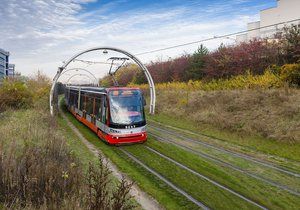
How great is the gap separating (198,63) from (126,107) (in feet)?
73.6

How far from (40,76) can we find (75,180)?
192ft

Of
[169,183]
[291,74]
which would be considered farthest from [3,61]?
[169,183]

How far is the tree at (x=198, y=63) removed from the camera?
37.6 m

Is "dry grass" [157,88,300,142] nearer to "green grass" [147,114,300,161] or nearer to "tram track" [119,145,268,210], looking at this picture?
"green grass" [147,114,300,161]

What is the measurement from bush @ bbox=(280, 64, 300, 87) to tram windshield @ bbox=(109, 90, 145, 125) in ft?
40.9

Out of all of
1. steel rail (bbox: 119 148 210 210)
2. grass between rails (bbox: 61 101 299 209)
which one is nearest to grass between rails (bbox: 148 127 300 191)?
grass between rails (bbox: 61 101 299 209)

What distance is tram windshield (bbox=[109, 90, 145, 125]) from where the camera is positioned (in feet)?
55.2

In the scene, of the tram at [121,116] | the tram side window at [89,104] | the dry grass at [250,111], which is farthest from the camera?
the tram side window at [89,104]

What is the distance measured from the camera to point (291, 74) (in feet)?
76.3

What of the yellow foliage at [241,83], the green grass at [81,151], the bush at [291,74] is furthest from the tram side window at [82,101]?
the bush at [291,74]

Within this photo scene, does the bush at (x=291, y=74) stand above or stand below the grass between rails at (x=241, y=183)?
above

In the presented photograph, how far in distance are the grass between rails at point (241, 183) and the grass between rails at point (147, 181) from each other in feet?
6.67

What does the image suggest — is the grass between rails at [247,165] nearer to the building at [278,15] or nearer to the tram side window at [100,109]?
the tram side window at [100,109]

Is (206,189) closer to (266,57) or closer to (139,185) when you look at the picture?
(139,185)
